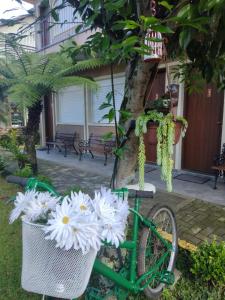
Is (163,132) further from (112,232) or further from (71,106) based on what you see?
(71,106)

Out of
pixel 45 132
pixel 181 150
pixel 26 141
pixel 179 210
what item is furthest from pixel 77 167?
pixel 45 132

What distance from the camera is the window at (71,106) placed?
324 inches

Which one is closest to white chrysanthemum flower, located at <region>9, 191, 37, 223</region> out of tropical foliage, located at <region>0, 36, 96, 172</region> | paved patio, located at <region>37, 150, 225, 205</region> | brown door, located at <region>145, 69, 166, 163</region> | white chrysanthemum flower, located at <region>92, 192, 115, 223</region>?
white chrysanthemum flower, located at <region>92, 192, 115, 223</region>

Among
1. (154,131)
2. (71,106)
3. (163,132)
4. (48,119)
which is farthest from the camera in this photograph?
(48,119)

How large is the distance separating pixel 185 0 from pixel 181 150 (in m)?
4.41

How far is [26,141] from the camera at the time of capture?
494 centimetres

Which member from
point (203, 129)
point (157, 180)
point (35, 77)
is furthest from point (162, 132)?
point (203, 129)

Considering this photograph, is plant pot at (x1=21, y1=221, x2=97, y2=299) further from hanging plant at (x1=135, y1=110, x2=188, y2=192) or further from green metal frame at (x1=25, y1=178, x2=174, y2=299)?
hanging plant at (x1=135, y1=110, x2=188, y2=192)

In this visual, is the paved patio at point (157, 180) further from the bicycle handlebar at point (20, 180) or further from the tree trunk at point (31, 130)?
the bicycle handlebar at point (20, 180)

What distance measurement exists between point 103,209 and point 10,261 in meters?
1.85

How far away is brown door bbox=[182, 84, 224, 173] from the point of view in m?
4.69

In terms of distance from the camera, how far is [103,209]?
3.45ft

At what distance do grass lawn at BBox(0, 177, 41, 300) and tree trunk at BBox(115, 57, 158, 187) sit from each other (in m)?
1.00

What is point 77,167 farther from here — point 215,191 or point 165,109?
point 165,109
